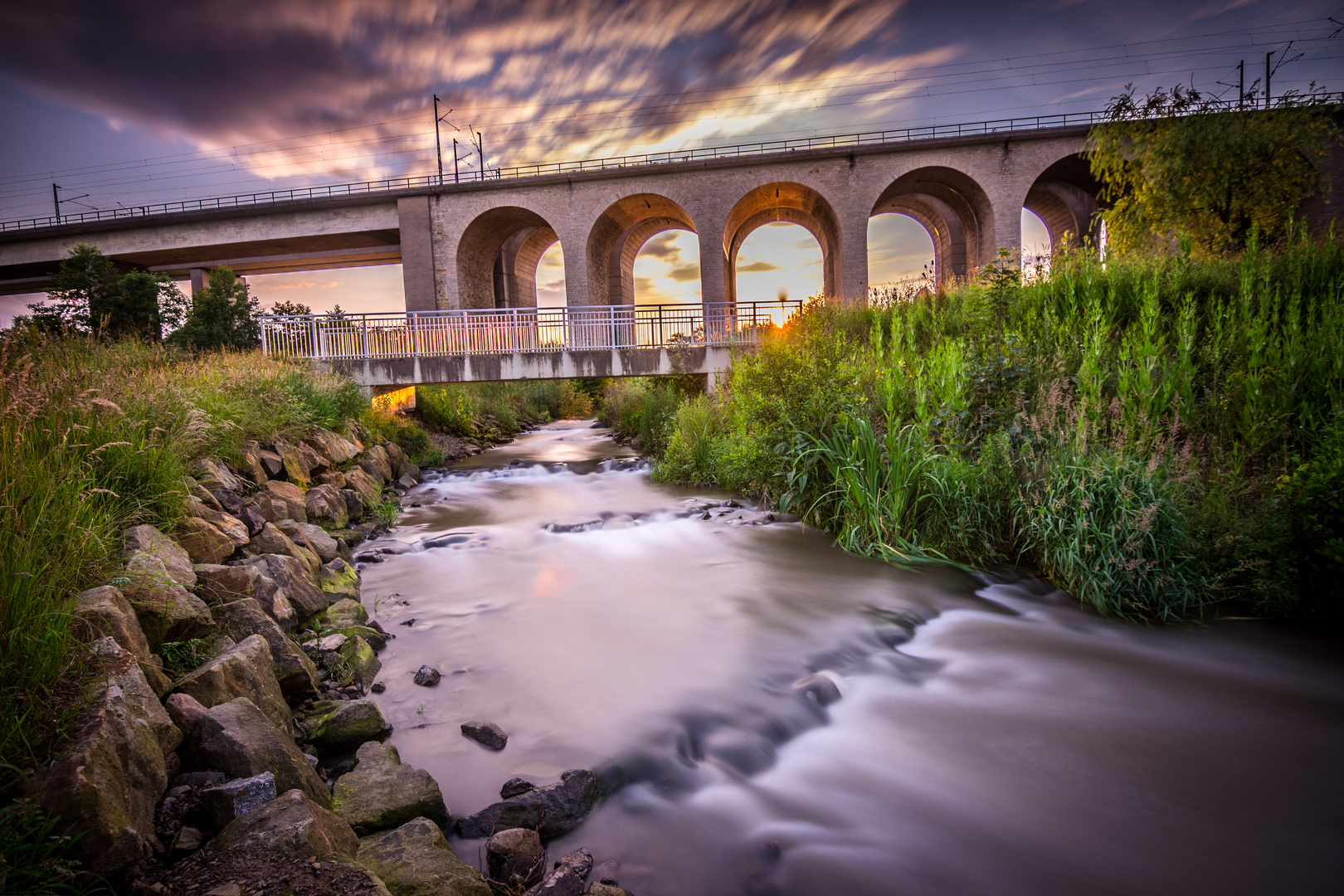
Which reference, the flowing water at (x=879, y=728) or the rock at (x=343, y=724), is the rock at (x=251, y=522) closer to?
the flowing water at (x=879, y=728)

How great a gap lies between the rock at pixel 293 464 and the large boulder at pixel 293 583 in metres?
2.92

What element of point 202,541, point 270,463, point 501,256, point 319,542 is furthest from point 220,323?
point 202,541

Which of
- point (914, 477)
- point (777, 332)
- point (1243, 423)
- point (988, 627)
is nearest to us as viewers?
point (988, 627)

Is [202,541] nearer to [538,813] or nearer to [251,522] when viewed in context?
[251,522]

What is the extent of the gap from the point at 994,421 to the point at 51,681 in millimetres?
6183

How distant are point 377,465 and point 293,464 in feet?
9.30

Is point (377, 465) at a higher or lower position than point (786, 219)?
lower

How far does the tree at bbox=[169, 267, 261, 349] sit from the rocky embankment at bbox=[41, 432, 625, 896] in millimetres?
12737

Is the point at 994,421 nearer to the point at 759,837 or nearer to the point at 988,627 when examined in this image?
the point at 988,627

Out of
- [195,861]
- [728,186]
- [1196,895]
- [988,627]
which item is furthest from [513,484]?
[728,186]

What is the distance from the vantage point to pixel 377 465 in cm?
959

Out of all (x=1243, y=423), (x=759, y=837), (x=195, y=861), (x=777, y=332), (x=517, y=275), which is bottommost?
(x=759, y=837)

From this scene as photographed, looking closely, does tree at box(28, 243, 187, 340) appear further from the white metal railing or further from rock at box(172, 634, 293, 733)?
rock at box(172, 634, 293, 733)

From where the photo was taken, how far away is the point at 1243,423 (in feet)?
15.2
